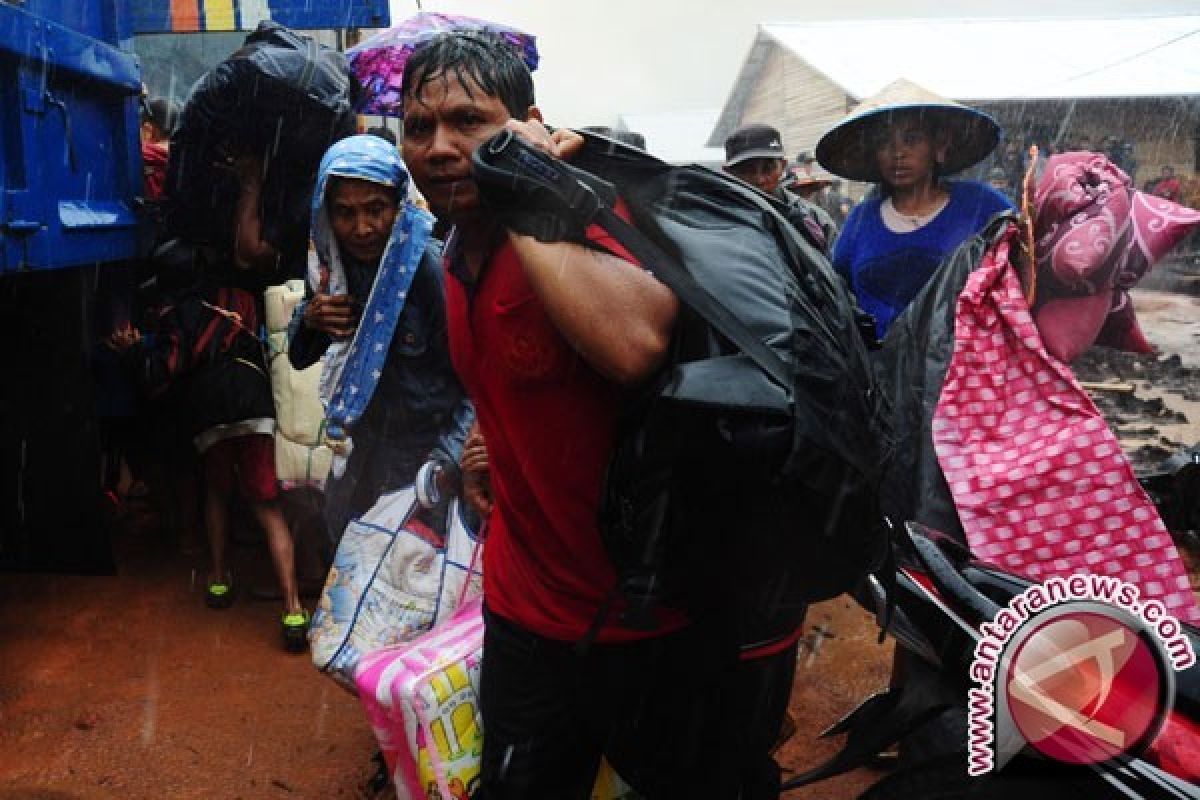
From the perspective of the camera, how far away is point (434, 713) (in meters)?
1.93

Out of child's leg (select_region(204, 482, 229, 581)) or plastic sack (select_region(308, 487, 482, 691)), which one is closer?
plastic sack (select_region(308, 487, 482, 691))

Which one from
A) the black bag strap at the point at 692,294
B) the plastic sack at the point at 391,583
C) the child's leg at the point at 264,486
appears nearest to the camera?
the black bag strap at the point at 692,294

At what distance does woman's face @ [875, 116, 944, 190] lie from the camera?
3701 mm

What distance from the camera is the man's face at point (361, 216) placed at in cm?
279

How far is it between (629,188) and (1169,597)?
6.51 feet

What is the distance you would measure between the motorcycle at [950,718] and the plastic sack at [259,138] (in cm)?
281

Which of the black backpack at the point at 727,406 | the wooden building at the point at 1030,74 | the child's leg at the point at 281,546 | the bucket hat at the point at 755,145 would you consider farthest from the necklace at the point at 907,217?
the wooden building at the point at 1030,74

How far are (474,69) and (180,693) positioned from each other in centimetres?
283

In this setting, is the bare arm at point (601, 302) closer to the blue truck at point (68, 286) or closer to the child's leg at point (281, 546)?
the blue truck at point (68, 286)

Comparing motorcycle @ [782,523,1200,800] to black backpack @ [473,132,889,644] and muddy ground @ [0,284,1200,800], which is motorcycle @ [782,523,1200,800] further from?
muddy ground @ [0,284,1200,800]

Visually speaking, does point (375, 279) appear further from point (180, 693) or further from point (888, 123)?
point (888, 123)

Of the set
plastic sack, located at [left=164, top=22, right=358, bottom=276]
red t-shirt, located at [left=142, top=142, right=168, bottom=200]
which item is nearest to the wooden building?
plastic sack, located at [left=164, top=22, right=358, bottom=276]

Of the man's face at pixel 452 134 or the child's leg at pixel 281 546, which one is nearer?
the man's face at pixel 452 134

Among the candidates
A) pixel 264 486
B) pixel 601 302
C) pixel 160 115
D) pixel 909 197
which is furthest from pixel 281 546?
pixel 601 302
